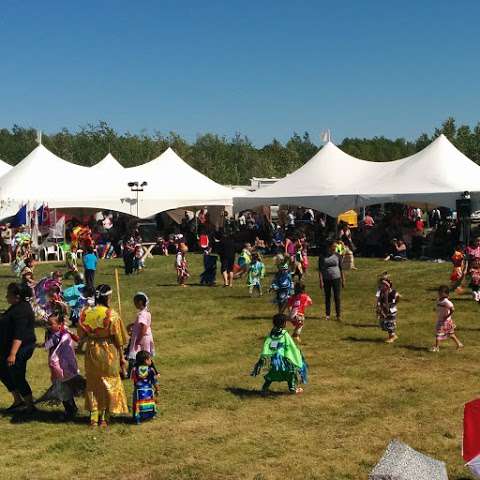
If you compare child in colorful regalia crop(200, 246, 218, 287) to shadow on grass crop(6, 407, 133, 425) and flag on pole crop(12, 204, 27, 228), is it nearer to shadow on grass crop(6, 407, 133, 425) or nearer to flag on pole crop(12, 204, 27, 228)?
flag on pole crop(12, 204, 27, 228)

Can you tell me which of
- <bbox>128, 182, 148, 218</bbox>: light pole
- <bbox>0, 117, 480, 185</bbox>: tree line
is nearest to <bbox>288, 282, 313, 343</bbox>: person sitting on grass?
<bbox>128, 182, 148, 218</bbox>: light pole

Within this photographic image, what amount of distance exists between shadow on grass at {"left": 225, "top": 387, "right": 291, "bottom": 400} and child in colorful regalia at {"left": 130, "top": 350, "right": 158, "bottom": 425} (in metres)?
1.54

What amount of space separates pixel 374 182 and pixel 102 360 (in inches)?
911

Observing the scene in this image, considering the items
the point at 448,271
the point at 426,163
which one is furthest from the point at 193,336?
the point at 426,163

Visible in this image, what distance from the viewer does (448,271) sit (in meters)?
22.8

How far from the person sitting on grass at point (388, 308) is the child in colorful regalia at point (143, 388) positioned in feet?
19.3

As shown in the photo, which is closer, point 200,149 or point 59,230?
point 59,230

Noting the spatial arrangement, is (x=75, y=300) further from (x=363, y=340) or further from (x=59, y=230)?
(x=59, y=230)

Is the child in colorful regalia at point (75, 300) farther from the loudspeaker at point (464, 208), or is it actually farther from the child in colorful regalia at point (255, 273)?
the loudspeaker at point (464, 208)

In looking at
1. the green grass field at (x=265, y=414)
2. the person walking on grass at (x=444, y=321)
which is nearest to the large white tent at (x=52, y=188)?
the green grass field at (x=265, y=414)

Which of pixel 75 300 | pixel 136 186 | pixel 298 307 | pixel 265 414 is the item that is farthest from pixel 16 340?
pixel 136 186

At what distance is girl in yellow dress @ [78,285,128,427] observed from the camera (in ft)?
27.9

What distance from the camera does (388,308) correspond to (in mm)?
13359

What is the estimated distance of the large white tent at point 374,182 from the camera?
91.0 ft
